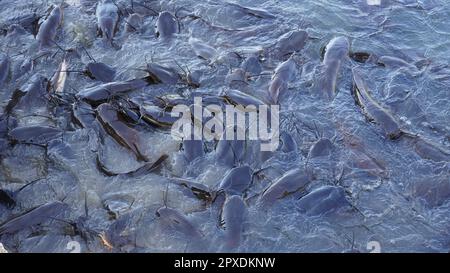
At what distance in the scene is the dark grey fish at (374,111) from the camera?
4488 mm

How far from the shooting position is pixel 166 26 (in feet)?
18.4

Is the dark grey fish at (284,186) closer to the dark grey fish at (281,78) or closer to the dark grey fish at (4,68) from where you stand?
the dark grey fish at (281,78)

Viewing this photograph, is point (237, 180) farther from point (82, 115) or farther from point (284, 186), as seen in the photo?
point (82, 115)

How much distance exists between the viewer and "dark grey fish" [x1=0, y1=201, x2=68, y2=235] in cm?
378

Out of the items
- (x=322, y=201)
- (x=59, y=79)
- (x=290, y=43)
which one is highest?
(x=290, y=43)

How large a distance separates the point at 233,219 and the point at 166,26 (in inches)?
105

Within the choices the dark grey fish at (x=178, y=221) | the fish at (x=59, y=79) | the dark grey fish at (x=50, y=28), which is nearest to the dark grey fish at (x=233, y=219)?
the dark grey fish at (x=178, y=221)

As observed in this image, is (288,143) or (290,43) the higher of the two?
(290,43)

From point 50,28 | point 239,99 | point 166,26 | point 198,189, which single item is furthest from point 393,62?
point 50,28

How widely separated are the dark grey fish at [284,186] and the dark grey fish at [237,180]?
170 mm

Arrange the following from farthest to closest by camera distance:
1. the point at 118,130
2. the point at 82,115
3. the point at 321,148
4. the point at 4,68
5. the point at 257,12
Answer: the point at 257,12
the point at 4,68
the point at 82,115
the point at 118,130
the point at 321,148

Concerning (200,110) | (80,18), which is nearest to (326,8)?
(200,110)

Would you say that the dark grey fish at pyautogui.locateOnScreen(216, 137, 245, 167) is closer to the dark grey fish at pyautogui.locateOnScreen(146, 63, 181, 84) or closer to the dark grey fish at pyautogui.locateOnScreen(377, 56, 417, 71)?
the dark grey fish at pyautogui.locateOnScreen(146, 63, 181, 84)

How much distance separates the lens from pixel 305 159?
4316 mm
